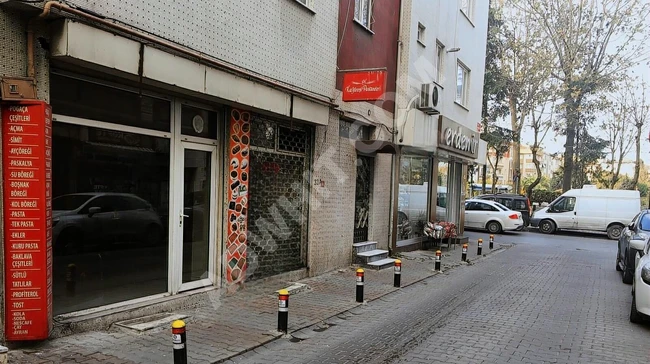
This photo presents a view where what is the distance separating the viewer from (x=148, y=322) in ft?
18.9

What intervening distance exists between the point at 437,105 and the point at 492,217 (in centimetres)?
1030

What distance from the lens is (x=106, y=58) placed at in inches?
199

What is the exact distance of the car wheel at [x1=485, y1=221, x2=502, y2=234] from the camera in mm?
21969

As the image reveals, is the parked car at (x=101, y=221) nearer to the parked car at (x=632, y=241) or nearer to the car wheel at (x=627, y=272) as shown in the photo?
the parked car at (x=632, y=241)

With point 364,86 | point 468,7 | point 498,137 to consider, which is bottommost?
point 364,86

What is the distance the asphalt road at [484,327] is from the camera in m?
5.31

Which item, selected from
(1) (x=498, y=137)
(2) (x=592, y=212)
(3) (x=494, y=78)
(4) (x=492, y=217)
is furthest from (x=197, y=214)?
(1) (x=498, y=137)

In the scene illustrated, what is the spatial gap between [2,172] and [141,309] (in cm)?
245

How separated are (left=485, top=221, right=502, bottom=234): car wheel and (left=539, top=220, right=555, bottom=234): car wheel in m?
3.13

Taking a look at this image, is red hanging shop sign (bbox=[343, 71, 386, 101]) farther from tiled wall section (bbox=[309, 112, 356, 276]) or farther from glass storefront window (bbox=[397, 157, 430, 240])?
→ glass storefront window (bbox=[397, 157, 430, 240])

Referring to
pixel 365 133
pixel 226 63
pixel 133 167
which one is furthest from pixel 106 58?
pixel 365 133

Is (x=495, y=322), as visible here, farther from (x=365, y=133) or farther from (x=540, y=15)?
(x=540, y=15)

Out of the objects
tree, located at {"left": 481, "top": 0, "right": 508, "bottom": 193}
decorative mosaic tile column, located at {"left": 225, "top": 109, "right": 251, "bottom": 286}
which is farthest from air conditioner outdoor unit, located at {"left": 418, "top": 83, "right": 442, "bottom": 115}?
tree, located at {"left": 481, "top": 0, "right": 508, "bottom": 193}

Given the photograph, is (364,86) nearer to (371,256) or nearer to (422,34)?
(371,256)
